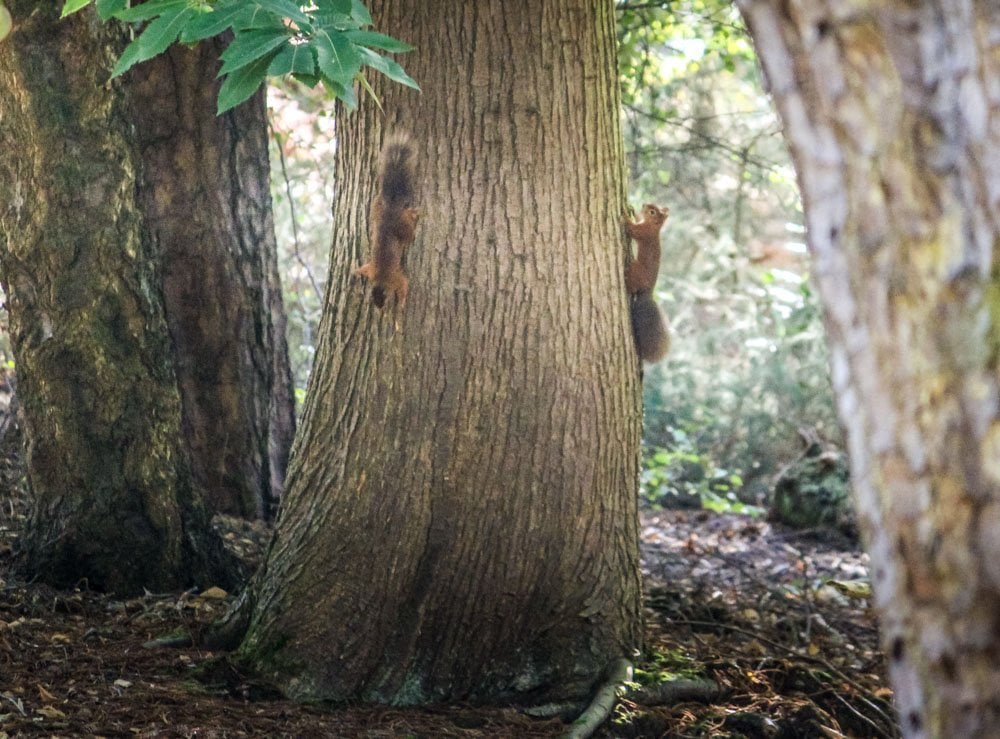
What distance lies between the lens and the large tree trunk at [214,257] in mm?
5340

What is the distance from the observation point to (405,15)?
381 cm

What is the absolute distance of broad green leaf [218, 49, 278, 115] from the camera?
261cm

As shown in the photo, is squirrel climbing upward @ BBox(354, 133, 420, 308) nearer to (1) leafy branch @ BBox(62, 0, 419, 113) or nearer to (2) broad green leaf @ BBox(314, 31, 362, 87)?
(1) leafy branch @ BBox(62, 0, 419, 113)

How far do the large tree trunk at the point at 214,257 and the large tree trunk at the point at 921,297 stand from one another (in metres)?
4.12

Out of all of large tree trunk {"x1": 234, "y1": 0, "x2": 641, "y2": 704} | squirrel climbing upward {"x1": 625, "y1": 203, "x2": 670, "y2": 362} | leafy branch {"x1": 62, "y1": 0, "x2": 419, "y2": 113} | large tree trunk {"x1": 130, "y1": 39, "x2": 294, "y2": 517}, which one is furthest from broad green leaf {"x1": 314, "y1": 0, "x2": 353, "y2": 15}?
large tree trunk {"x1": 130, "y1": 39, "x2": 294, "y2": 517}

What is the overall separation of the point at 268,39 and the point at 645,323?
1.93 metres

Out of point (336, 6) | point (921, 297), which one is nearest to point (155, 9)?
point (336, 6)

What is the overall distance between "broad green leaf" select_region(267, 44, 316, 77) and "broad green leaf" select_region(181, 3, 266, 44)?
0.28 feet

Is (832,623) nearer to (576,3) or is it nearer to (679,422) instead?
(576,3)

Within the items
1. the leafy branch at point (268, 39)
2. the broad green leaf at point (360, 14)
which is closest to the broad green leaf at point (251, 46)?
the leafy branch at point (268, 39)

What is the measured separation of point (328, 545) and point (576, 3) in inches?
79.4

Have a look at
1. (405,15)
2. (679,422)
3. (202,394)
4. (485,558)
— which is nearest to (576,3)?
(405,15)

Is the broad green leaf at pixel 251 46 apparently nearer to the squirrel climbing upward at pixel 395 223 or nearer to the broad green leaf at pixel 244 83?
the broad green leaf at pixel 244 83

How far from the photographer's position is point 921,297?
A: 1.53 meters
